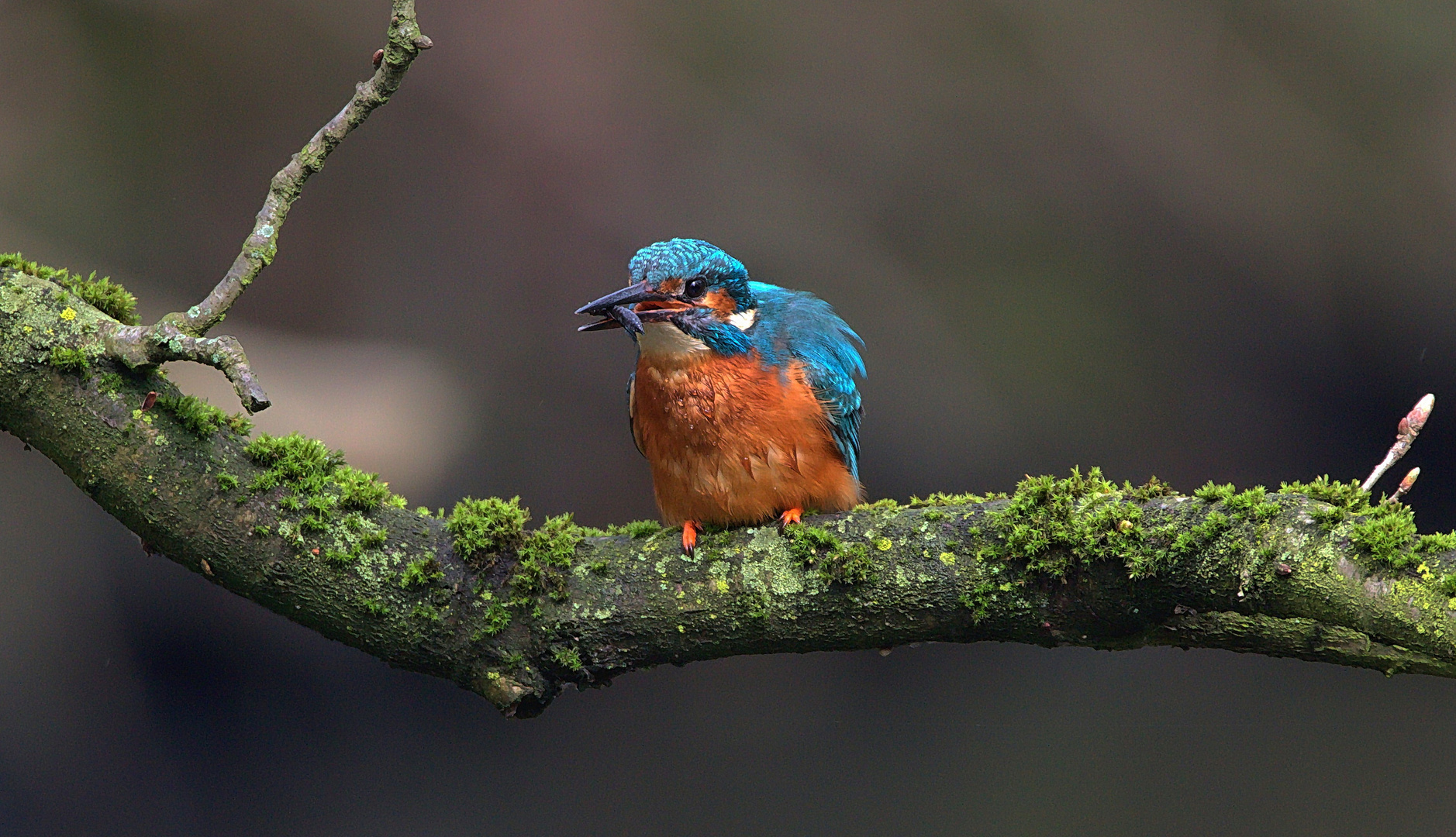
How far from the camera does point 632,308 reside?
2.41 meters

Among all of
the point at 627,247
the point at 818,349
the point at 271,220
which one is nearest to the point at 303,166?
A: the point at 271,220

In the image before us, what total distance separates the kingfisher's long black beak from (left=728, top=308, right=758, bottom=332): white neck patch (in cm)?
17

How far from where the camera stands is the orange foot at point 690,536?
2.07 metres

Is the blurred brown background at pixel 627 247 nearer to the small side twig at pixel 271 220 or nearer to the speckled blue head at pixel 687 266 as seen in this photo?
the speckled blue head at pixel 687 266

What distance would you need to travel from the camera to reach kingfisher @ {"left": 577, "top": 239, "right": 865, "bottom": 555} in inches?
93.4

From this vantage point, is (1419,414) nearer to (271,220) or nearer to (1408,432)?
(1408,432)

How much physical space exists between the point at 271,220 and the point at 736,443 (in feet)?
3.30

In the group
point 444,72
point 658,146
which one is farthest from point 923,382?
point 444,72

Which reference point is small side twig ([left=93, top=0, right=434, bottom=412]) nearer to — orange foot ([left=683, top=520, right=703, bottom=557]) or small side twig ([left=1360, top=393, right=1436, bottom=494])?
orange foot ([left=683, top=520, right=703, bottom=557])

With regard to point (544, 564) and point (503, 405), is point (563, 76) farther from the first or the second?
point (544, 564)

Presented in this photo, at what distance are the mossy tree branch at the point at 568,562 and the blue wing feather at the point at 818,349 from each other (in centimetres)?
56

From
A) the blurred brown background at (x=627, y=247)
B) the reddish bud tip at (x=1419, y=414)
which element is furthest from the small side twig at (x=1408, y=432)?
the blurred brown background at (x=627, y=247)

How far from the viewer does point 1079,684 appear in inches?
241

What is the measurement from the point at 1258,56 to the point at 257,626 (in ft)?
16.4
